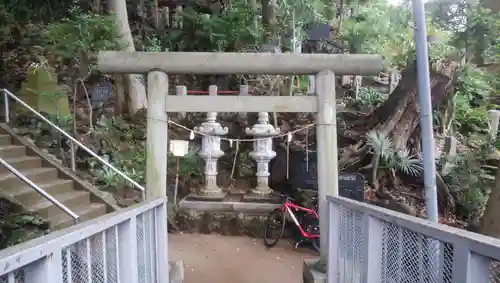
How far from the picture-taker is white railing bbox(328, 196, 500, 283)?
53.2 inches

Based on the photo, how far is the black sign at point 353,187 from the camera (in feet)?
21.3

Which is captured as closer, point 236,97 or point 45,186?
point 236,97

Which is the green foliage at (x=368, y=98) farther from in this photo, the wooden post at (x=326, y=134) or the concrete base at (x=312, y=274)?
the concrete base at (x=312, y=274)

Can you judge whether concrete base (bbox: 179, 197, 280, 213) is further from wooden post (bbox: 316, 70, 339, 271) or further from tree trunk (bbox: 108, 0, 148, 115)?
wooden post (bbox: 316, 70, 339, 271)

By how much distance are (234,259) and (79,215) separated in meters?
2.31

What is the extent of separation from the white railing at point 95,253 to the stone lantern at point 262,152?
3.78m

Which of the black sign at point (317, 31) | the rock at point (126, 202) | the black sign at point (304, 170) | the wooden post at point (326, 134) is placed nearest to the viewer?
the wooden post at point (326, 134)

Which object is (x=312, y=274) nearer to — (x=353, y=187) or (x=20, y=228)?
(x=353, y=187)

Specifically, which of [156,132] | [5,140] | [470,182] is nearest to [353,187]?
[470,182]

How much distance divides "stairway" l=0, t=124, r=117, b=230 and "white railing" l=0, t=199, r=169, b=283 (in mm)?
2481

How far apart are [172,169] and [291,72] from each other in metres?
4.43

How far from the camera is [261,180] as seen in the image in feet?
23.7

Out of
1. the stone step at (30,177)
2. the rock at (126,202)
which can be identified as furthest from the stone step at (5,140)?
the rock at (126,202)

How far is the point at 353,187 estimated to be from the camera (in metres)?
6.52
